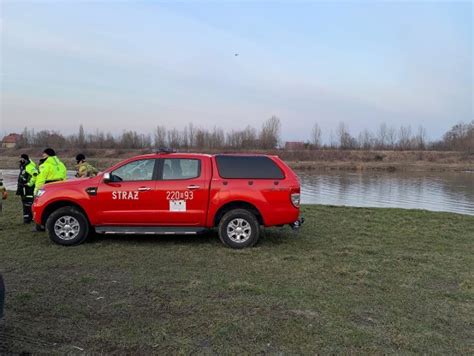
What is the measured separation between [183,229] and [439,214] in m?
9.13

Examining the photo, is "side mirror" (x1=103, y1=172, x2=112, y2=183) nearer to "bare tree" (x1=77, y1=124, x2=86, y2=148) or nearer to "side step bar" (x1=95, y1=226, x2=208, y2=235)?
"side step bar" (x1=95, y1=226, x2=208, y2=235)

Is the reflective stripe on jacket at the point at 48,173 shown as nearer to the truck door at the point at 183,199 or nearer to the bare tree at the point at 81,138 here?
the truck door at the point at 183,199

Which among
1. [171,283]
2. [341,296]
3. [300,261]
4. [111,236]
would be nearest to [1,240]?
[111,236]

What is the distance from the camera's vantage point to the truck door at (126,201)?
839 centimetres

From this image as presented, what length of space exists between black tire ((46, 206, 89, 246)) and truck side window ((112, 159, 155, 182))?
3.37 ft

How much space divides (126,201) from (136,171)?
611mm

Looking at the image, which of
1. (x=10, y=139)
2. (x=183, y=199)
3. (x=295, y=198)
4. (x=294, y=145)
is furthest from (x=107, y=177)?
(x=10, y=139)

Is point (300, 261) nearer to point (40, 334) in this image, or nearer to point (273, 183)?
point (273, 183)

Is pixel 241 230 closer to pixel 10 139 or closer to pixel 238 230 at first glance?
pixel 238 230

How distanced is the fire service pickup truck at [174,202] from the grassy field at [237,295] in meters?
0.39

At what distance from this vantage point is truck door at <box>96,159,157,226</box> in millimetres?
8391

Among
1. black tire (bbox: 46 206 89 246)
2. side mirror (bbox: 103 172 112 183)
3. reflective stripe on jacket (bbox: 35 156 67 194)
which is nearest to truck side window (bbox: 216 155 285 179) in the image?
side mirror (bbox: 103 172 112 183)

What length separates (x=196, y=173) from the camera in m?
8.52

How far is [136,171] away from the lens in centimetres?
858
